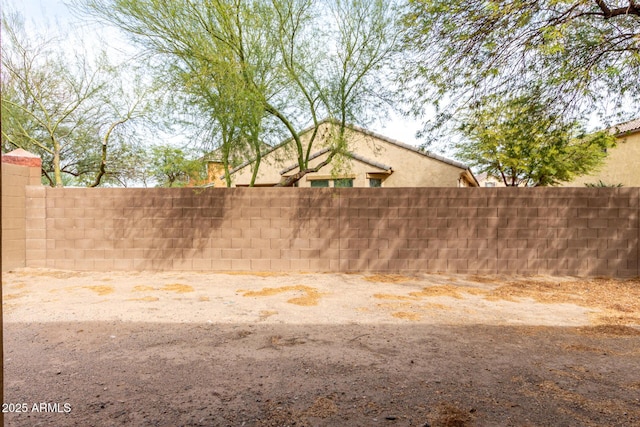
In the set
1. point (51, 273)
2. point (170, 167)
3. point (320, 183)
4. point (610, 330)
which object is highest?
point (170, 167)

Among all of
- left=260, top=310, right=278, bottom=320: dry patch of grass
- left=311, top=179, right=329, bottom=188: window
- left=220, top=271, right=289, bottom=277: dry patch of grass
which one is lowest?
left=260, top=310, right=278, bottom=320: dry patch of grass

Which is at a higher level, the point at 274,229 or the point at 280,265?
the point at 274,229

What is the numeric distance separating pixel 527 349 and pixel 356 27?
6201 mm

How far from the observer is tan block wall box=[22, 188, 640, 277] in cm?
720

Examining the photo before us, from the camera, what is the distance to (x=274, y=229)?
7.43 metres

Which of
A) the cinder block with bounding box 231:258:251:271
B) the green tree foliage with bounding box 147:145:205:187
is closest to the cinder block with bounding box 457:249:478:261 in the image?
the cinder block with bounding box 231:258:251:271

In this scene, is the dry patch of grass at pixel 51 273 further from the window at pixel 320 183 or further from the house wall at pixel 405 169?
the window at pixel 320 183

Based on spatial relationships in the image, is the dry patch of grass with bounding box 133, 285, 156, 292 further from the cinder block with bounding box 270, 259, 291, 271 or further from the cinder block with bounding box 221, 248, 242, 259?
the cinder block with bounding box 270, 259, 291, 271

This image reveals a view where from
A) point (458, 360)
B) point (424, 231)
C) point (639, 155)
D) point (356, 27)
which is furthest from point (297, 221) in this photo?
point (639, 155)

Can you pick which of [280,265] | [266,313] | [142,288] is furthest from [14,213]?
[266,313]

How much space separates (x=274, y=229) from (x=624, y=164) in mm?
16973

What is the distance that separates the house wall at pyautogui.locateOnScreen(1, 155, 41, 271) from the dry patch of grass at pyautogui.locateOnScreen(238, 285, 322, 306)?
4.79m

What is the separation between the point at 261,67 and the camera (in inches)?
282

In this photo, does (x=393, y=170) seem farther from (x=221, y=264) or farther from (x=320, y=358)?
(x=320, y=358)
